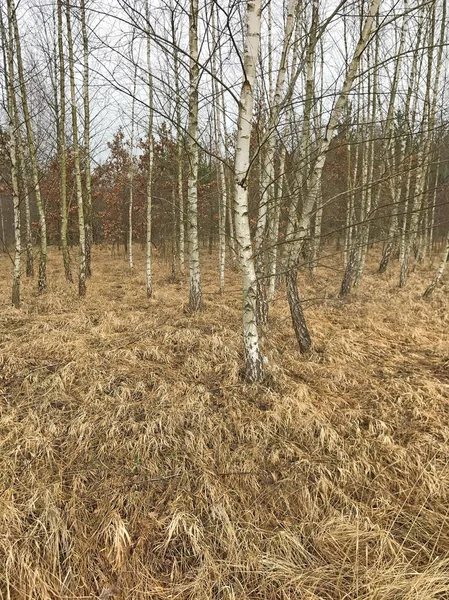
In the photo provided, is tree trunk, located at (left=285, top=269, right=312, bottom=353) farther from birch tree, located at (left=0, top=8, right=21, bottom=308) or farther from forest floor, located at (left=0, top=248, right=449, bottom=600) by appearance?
birch tree, located at (left=0, top=8, right=21, bottom=308)

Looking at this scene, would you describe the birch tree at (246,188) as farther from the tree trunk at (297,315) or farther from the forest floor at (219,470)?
the tree trunk at (297,315)

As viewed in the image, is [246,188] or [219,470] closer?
[219,470]

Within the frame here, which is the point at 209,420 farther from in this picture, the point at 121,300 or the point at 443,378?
the point at 121,300

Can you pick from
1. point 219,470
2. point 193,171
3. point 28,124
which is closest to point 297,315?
point 219,470

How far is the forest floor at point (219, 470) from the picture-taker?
184 centimetres

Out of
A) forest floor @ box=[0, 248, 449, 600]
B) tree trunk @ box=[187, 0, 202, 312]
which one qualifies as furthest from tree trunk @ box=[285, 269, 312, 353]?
tree trunk @ box=[187, 0, 202, 312]

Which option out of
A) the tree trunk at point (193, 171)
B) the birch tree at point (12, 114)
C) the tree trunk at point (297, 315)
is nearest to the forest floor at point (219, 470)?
the tree trunk at point (297, 315)

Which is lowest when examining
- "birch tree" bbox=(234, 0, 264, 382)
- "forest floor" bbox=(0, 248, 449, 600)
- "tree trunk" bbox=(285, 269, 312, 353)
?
"forest floor" bbox=(0, 248, 449, 600)

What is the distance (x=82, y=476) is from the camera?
2408 millimetres

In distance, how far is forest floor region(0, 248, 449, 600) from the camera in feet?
6.04

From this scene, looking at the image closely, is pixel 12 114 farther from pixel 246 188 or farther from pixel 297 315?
pixel 297 315

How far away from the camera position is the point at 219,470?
2555 mm

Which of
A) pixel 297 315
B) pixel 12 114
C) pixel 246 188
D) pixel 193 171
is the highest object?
pixel 12 114

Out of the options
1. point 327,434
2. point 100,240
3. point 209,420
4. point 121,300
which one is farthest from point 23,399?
point 100,240
